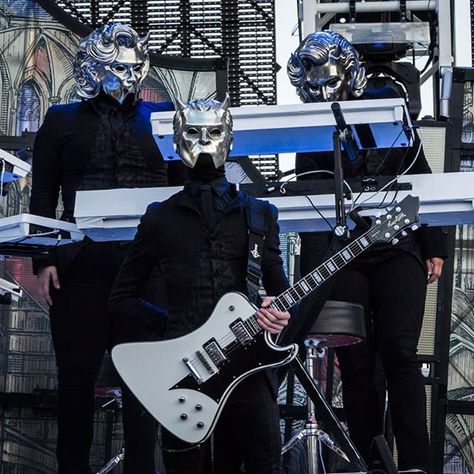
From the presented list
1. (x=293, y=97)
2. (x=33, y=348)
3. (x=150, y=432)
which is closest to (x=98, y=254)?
(x=150, y=432)

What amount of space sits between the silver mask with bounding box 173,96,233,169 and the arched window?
95.1 inches

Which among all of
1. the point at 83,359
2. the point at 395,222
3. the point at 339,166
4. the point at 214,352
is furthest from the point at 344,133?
the point at 83,359

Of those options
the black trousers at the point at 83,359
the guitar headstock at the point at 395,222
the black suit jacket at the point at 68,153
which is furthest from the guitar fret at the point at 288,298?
the black suit jacket at the point at 68,153

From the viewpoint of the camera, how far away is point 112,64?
478cm

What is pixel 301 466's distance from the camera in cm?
627

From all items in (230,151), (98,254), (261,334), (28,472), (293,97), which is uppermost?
(293,97)

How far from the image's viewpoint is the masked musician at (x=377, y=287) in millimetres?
4500

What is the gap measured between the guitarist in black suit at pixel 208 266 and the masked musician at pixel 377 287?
592mm

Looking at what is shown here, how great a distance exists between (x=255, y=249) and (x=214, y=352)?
0.33 metres

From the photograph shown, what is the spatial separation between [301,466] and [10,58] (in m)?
2.42

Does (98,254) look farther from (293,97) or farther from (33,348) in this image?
(293,97)

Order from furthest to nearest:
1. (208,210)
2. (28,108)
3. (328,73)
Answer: (28,108) < (328,73) < (208,210)

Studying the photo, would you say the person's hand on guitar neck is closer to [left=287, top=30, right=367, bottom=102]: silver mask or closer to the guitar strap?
the guitar strap

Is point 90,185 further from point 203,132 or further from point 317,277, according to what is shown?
point 317,277
